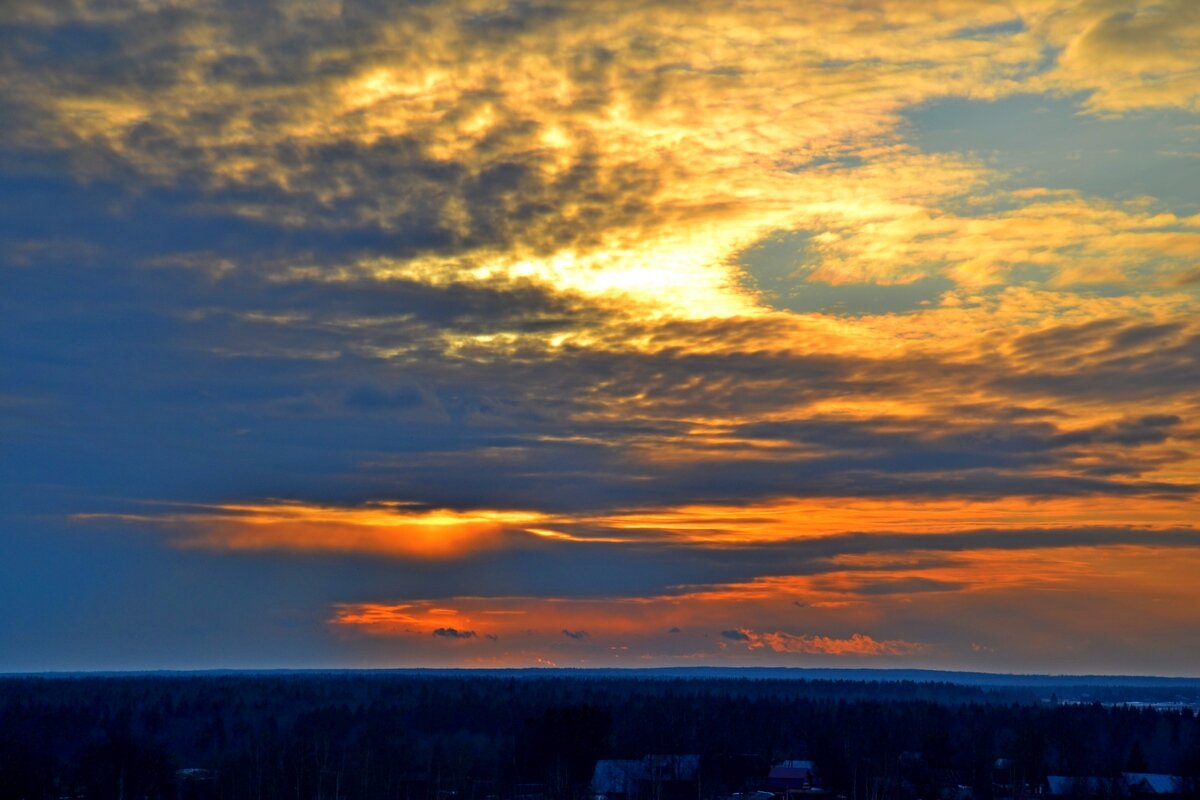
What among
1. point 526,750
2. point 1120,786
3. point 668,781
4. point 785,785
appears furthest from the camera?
point 785,785

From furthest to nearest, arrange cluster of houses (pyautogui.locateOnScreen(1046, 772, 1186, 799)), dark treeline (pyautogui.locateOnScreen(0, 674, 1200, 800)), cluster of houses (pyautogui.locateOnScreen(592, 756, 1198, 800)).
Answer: cluster of houses (pyautogui.locateOnScreen(592, 756, 1198, 800)) < cluster of houses (pyautogui.locateOnScreen(1046, 772, 1186, 799)) < dark treeline (pyautogui.locateOnScreen(0, 674, 1200, 800))

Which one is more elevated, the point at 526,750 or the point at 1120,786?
the point at 526,750

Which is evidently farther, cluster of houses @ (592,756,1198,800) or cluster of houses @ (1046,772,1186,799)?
cluster of houses @ (592,756,1198,800)

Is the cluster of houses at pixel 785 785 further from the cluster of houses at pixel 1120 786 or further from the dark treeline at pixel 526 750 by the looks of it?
the dark treeline at pixel 526 750

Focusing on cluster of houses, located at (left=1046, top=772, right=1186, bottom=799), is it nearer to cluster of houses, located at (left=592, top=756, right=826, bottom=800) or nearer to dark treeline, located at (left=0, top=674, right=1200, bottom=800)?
dark treeline, located at (left=0, top=674, right=1200, bottom=800)

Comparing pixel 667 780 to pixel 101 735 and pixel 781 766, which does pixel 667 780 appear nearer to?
pixel 781 766

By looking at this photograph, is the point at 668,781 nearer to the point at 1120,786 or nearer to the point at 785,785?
the point at 785,785

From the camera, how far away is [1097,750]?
176 m

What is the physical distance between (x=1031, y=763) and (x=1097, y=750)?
3419 cm

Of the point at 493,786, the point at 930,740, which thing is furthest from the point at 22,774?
the point at 930,740

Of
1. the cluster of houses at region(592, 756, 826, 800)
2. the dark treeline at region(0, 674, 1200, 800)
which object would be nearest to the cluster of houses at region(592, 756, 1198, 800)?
the cluster of houses at region(592, 756, 826, 800)

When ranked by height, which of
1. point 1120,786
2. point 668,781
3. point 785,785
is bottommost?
point 1120,786

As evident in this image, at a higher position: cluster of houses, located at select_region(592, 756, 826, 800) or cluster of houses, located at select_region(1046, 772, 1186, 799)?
cluster of houses, located at select_region(592, 756, 826, 800)

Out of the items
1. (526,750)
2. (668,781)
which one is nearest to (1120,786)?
(668,781)
